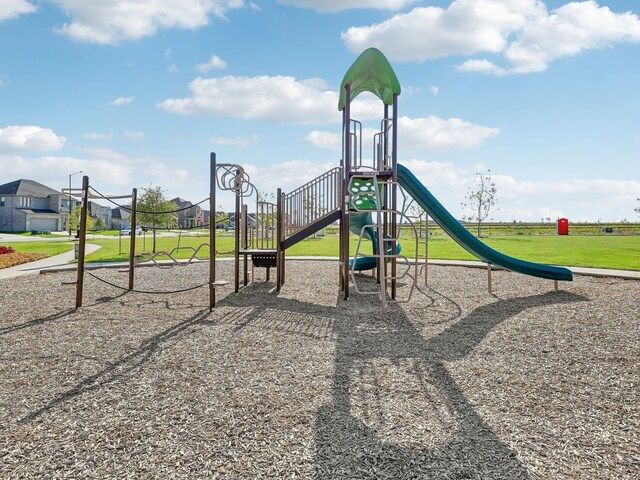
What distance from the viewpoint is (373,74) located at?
31.7 ft

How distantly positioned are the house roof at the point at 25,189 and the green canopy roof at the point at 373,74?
70.1 m

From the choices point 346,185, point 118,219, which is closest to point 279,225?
point 346,185

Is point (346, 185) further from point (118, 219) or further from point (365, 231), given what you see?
point (118, 219)

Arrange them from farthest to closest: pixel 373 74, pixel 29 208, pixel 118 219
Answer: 1. pixel 118 219
2. pixel 29 208
3. pixel 373 74

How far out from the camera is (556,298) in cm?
923

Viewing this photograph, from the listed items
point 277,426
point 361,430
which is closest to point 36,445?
point 277,426

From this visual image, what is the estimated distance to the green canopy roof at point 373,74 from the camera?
9422 millimetres

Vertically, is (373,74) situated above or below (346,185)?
above

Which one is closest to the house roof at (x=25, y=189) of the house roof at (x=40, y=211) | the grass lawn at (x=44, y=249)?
the house roof at (x=40, y=211)

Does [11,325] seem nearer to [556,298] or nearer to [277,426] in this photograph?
[277,426]

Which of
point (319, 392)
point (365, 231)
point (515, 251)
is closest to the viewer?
point (319, 392)

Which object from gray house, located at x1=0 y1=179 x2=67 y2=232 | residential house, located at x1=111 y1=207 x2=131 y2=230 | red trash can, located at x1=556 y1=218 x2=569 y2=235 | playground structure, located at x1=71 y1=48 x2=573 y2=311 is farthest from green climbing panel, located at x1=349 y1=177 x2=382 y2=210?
residential house, located at x1=111 y1=207 x2=131 y2=230

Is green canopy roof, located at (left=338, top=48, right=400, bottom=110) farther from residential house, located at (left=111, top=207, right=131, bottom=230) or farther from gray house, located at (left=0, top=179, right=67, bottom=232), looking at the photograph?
residential house, located at (left=111, top=207, right=131, bottom=230)

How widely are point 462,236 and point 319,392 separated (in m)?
6.57
